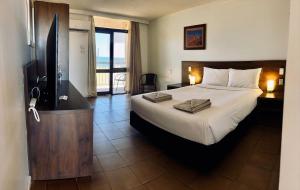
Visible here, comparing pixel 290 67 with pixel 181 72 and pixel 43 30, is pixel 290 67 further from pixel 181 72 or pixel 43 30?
pixel 181 72

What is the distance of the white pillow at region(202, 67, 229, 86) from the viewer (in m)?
4.30

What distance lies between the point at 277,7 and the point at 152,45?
3886 mm

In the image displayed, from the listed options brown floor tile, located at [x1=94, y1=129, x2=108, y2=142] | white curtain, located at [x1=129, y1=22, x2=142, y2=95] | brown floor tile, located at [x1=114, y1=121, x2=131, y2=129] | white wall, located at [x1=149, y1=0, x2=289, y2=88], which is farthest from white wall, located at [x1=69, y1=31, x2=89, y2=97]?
brown floor tile, located at [x1=94, y1=129, x2=108, y2=142]

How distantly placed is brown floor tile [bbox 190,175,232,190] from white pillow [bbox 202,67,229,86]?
8.57ft

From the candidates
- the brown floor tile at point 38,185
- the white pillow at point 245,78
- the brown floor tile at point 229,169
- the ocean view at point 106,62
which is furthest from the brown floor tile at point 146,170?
the ocean view at point 106,62

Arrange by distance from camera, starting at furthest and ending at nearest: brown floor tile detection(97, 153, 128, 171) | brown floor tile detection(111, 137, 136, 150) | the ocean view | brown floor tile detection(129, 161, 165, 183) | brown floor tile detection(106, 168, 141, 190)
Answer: the ocean view
brown floor tile detection(111, 137, 136, 150)
brown floor tile detection(97, 153, 128, 171)
brown floor tile detection(129, 161, 165, 183)
brown floor tile detection(106, 168, 141, 190)

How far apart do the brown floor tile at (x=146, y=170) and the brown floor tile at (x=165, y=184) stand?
0.23ft

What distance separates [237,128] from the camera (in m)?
2.74

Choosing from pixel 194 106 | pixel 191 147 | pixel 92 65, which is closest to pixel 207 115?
pixel 194 106

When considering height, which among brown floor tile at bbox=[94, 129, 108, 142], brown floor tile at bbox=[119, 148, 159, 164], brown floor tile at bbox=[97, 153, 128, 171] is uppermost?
brown floor tile at bbox=[94, 129, 108, 142]

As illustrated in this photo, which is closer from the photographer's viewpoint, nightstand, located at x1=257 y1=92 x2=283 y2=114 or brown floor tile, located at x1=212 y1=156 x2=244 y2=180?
brown floor tile, located at x1=212 y1=156 x2=244 y2=180

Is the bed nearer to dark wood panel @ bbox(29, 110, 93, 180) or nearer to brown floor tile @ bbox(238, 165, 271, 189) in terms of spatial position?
brown floor tile @ bbox(238, 165, 271, 189)

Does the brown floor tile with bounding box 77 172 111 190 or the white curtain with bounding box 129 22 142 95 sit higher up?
the white curtain with bounding box 129 22 142 95

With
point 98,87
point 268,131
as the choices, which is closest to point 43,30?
point 98,87
